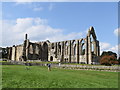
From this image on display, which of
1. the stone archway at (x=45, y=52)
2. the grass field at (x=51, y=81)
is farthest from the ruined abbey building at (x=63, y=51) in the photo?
the grass field at (x=51, y=81)

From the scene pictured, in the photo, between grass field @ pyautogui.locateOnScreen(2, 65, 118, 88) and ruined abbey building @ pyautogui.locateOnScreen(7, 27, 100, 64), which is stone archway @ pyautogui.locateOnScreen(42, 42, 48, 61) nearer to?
ruined abbey building @ pyautogui.locateOnScreen(7, 27, 100, 64)

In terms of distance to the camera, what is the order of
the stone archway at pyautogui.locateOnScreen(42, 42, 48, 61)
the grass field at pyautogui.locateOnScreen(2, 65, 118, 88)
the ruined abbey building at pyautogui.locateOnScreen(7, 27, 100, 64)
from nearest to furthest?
the grass field at pyautogui.locateOnScreen(2, 65, 118, 88) < the ruined abbey building at pyautogui.locateOnScreen(7, 27, 100, 64) < the stone archway at pyautogui.locateOnScreen(42, 42, 48, 61)

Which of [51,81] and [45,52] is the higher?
[45,52]

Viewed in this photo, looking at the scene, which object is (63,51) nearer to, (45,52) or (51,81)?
(45,52)

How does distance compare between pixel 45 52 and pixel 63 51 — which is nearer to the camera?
pixel 63 51

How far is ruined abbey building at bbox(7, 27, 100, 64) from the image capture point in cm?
6397

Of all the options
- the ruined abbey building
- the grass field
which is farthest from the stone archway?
the grass field

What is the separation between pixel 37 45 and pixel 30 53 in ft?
19.2

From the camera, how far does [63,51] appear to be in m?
73.4

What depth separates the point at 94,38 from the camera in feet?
223

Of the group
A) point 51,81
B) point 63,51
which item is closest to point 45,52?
point 63,51

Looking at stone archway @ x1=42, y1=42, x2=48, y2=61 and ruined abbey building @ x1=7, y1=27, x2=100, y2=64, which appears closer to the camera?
ruined abbey building @ x1=7, y1=27, x2=100, y2=64

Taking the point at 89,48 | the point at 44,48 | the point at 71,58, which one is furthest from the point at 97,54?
the point at 44,48

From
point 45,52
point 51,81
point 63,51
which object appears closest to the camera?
point 51,81
